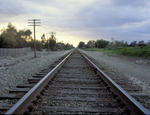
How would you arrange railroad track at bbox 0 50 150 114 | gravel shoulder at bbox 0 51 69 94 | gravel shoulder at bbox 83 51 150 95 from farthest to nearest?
gravel shoulder at bbox 83 51 150 95
gravel shoulder at bbox 0 51 69 94
railroad track at bbox 0 50 150 114

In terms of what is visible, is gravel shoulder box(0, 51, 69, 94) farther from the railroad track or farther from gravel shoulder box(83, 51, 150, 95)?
gravel shoulder box(83, 51, 150, 95)

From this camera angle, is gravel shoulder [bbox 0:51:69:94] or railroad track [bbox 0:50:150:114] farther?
gravel shoulder [bbox 0:51:69:94]

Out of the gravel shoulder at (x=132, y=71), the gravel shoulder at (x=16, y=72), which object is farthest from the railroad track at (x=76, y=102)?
the gravel shoulder at (x=132, y=71)

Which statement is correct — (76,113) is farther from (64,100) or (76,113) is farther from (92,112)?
(64,100)

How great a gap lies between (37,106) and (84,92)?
1331mm

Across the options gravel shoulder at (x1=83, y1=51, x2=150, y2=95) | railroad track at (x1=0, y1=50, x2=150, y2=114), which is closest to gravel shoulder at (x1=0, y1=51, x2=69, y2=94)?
railroad track at (x1=0, y1=50, x2=150, y2=114)

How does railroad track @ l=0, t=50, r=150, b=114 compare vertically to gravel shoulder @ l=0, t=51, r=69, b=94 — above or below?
above

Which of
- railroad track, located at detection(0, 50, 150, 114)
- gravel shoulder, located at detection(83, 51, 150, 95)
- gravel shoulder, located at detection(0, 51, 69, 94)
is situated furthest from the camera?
gravel shoulder, located at detection(83, 51, 150, 95)

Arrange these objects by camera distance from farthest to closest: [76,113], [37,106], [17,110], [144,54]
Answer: [144,54], [37,106], [76,113], [17,110]

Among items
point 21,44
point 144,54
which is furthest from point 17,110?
point 21,44

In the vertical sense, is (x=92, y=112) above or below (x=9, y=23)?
below

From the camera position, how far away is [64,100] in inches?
130

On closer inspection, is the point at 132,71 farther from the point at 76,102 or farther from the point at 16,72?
the point at 16,72

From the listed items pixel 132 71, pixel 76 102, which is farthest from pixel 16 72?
pixel 132 71
